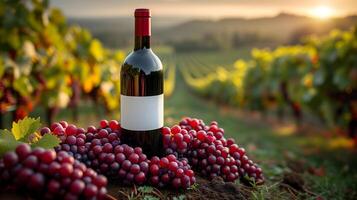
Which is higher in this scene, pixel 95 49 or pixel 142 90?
pixel 95 49

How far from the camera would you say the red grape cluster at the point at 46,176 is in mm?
1960

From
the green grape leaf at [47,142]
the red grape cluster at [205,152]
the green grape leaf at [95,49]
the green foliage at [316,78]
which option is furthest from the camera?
the green grape leaf at [95,49]

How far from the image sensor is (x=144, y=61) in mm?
2664

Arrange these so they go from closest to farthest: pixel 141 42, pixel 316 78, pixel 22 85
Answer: pixel 141 42
pixel 22 85
pixel 316 78

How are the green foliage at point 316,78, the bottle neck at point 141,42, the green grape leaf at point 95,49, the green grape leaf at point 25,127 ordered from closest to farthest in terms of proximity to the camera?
the green grape leaf at point 25,127, the bottle neck at point 141,42, the green foliage at point 316,78, the green grape leaf at point 95,49

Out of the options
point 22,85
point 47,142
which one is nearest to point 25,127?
point 47,142

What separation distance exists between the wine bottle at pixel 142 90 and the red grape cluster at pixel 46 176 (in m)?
0.68

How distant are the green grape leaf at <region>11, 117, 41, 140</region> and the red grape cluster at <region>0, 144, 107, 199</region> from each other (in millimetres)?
416

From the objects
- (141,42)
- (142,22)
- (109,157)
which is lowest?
(109,157)

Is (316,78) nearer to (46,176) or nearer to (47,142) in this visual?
(47,142)

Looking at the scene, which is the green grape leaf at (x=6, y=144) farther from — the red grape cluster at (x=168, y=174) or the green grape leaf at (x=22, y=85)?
the green grape leaf at (x=22, y=85)

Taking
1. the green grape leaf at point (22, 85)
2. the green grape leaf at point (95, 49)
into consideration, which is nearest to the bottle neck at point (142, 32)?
the green grape leaf at point (22, 85)

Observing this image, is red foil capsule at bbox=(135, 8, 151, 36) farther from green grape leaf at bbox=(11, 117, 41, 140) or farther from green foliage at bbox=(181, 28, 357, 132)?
green foliage at bbox=(181, 28, 357, 132)

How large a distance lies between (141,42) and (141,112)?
Result: 1.54ft
